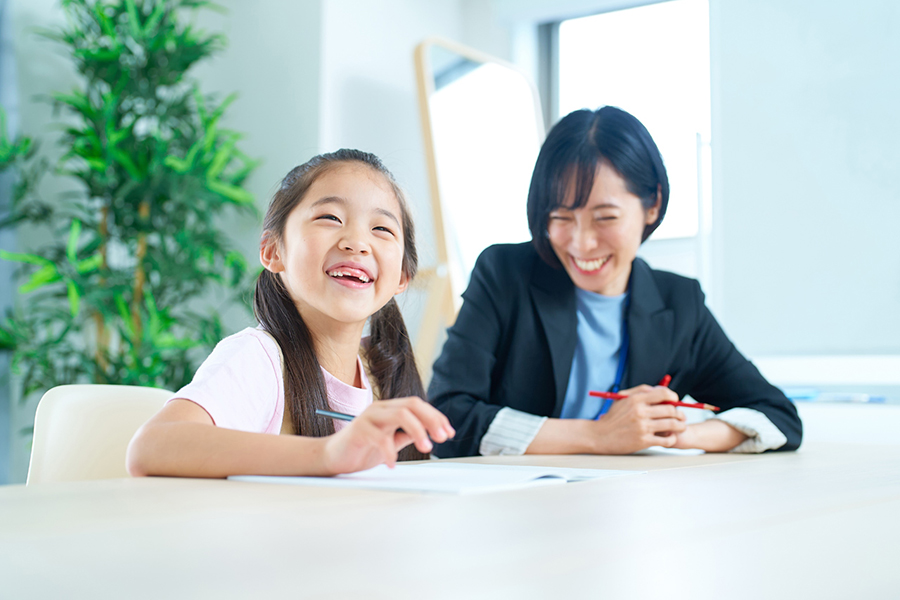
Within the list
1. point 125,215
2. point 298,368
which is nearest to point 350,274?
point 298,368

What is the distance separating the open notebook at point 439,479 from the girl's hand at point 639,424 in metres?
0.39

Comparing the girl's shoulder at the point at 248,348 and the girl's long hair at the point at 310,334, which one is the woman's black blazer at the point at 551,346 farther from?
the girl's shoulder at the point at 248,348

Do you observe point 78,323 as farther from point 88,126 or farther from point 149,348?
point 88,126

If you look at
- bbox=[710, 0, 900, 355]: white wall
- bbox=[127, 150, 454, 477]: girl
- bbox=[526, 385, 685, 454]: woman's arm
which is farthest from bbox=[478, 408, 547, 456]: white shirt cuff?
bbox=[710, 0, 900, 355]: white wall

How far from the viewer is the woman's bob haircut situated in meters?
1.35

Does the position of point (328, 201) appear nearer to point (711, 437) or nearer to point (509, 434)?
point (509, 434)

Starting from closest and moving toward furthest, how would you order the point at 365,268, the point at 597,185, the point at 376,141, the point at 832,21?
1. the point at 365,268
2. the point at 597,185
3. the point at 832,21
4. the point at 376,141

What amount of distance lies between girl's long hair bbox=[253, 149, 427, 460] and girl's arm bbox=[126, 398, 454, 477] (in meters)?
0.21

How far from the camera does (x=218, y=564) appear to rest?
295 millimetres

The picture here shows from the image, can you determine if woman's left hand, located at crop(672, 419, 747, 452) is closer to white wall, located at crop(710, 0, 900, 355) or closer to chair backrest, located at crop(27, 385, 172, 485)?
chair backrest, located at crop(27, 385, 172, 485)

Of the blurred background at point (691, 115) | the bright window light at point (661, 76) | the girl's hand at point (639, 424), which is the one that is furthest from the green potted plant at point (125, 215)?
the girl's hand at point (639, 424)

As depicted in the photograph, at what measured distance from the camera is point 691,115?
2.91 metres

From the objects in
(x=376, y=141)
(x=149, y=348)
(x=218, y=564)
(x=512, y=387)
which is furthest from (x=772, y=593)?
(x=376, y=141)

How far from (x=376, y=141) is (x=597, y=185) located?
1733mm
